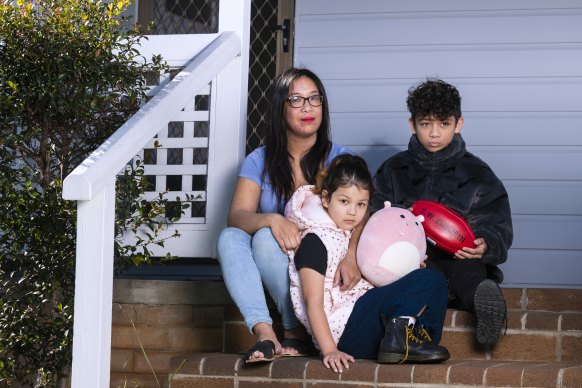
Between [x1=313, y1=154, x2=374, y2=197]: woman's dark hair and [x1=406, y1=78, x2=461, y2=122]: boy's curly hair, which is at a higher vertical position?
[x1=406, y1=78, x2=461, y2=122]: boy's curly hair

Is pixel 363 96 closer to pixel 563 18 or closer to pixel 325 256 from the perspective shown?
pixel 563 18

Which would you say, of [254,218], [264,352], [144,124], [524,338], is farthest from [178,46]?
[524,338]

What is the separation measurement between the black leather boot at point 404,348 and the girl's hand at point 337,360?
11 centimetres

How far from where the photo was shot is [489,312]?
3.83 metres

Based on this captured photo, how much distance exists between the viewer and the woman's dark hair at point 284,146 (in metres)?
4.21

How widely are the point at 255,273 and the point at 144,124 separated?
672 mm

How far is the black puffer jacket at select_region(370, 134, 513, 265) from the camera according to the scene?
429cm

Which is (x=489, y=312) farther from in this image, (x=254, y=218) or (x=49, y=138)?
(x=49, y=138)

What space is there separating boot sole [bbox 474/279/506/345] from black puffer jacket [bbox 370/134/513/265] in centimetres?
39

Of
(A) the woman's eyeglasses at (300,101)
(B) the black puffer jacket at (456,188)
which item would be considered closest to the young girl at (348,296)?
(A) the woman's eyeglasses at (300,101)

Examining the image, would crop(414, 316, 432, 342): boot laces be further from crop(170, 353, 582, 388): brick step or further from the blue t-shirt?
the blue t-shirt

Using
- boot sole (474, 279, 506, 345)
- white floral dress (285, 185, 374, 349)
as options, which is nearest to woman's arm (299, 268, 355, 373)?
white floral dress (285, 185, 374, 349)

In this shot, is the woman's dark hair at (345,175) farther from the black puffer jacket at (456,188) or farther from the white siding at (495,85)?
the white siding at (495,85)

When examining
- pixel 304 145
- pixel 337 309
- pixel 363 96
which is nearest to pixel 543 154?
pixel 363 96
